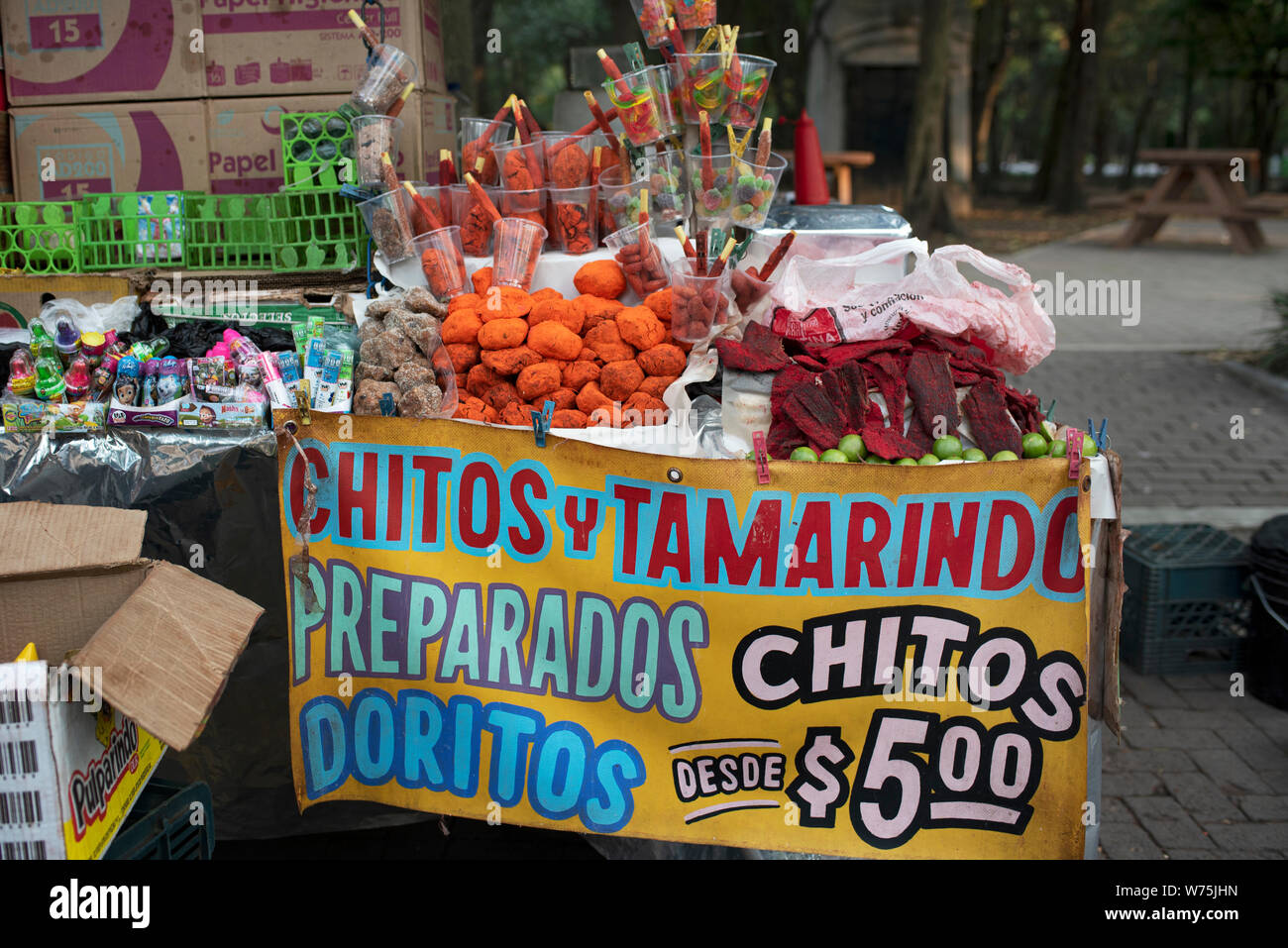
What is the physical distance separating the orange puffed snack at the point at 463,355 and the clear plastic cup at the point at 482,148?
820mm

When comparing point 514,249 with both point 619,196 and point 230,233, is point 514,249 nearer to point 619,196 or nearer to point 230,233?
point 619,196

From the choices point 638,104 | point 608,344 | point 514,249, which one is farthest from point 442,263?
point 638,104

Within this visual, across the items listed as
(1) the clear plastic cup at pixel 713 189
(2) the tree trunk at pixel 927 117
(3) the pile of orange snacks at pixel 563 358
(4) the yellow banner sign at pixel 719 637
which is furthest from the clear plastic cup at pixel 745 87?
(2) the tree trunk at pixel 927 117

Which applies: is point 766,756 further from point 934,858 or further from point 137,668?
point 137,668

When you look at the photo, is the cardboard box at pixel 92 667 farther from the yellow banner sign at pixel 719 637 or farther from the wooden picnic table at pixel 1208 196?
the wooden picnic table at pixel 1208 196

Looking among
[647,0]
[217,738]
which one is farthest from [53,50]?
[217,738]

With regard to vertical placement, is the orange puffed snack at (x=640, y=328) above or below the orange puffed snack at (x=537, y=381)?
above

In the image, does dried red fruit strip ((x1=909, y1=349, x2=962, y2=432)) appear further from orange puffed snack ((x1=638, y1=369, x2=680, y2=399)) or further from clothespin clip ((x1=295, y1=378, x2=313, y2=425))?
clothespin clip ((x1=295, y1=378, x2=313, y2=425))

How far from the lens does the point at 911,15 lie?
19531 mm

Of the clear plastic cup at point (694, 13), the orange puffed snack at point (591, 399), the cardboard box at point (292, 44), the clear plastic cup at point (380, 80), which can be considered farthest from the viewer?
the cardboard box at point (292, 44)

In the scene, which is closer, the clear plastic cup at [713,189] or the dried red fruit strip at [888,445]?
the dried red fruit strip at [888,445]

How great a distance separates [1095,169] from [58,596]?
4567 cm

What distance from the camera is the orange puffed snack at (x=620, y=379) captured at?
10.3 feet

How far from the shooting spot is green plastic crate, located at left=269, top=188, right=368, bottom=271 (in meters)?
3.90
